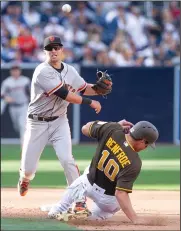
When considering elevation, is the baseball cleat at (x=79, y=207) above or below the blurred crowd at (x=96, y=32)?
below

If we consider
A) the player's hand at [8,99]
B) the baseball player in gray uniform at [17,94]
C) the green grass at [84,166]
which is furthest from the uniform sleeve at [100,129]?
the player's hand at [8,99]

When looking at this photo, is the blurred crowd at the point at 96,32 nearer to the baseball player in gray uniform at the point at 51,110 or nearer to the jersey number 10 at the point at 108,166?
the baseball player in gray uniform at the point at 51,110

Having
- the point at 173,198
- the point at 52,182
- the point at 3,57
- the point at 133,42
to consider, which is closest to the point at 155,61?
the point at 133,42

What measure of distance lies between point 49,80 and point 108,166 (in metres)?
1.43

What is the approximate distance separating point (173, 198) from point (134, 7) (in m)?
11.3

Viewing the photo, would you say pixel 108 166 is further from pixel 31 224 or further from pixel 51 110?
pixel 51 110

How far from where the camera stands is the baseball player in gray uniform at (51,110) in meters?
8.13

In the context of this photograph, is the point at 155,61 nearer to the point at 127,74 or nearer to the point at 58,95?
the point at 127,74

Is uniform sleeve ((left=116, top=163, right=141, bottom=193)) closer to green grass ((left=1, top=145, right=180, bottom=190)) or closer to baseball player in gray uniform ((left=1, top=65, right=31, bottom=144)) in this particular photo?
green grass ((left=1, top=145, right=180, bottom=190))

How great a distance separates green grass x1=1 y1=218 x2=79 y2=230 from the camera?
692 centimetres

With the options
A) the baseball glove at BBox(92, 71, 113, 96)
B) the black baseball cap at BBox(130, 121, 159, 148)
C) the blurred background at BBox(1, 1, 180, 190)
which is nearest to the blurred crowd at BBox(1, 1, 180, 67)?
the blurred background at BBox(1, 1, 180, 190)

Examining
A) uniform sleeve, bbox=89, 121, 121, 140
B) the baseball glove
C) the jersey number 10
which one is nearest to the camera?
the jersey number 10

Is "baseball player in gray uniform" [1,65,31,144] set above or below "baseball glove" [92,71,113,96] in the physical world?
below

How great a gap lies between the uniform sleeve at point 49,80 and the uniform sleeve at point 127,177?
1530mm
